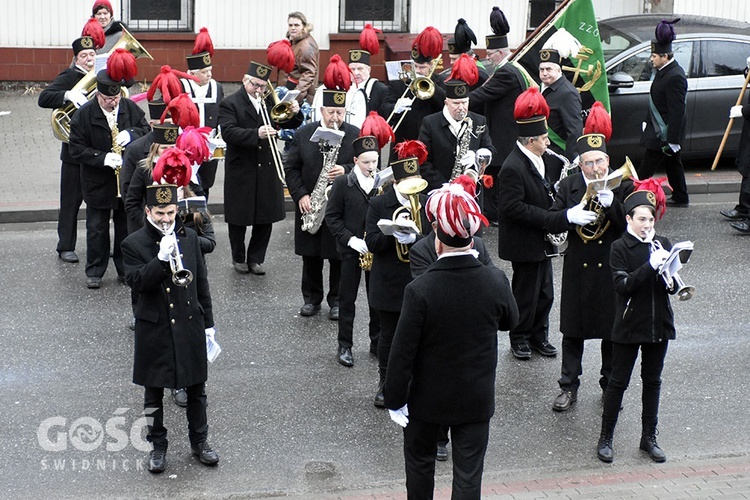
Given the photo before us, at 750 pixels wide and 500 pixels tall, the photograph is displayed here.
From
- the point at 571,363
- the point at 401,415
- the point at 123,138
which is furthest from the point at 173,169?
the point at 123,138

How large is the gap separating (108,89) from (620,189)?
4768 millimetres

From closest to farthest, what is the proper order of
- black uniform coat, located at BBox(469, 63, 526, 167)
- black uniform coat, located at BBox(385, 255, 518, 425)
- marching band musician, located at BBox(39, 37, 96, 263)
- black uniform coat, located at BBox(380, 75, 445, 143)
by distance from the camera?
black uniform coat, located at BBox(385, 255, 518, 425) → marching band musician, located at BBox(39, 37, 96, 263) → black uniform coat, located at BBox(380, 75, 445, 143) → black uniform coat, located at BBox(469, 63, 526, 167)

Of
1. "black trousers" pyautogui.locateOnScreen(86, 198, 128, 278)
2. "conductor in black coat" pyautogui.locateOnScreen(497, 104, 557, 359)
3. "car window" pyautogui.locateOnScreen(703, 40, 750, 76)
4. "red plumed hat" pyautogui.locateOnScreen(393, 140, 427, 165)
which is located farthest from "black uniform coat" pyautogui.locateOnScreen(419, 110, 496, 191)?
"car window" pyautogui.locateOnScreen(703, 40, 750, 76)

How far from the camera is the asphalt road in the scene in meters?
7.36

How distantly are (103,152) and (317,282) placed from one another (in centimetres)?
234

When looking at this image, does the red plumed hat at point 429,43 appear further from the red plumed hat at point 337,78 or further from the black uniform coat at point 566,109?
the red plumed hat at point 337,78

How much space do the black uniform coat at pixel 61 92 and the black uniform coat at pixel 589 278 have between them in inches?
207

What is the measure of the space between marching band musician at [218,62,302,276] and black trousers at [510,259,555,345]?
2.99 m

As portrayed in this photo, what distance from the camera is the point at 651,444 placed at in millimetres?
7758

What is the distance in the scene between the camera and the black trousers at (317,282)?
10398mm

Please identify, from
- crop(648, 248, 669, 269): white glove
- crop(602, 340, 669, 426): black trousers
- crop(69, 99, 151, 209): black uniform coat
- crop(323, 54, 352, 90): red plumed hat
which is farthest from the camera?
crop(69, 99, 151, 209): black uniform coat

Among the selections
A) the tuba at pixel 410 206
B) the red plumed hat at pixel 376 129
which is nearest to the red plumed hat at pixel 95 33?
the red plumed hat at pixel 376 129

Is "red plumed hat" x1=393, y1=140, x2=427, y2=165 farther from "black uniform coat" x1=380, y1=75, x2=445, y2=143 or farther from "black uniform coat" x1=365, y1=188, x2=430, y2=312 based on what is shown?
"black uniform coat" x1=380, y1=75, x2=445, y2=143

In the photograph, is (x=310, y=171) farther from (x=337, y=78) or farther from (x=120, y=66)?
(x=120, y=66)
